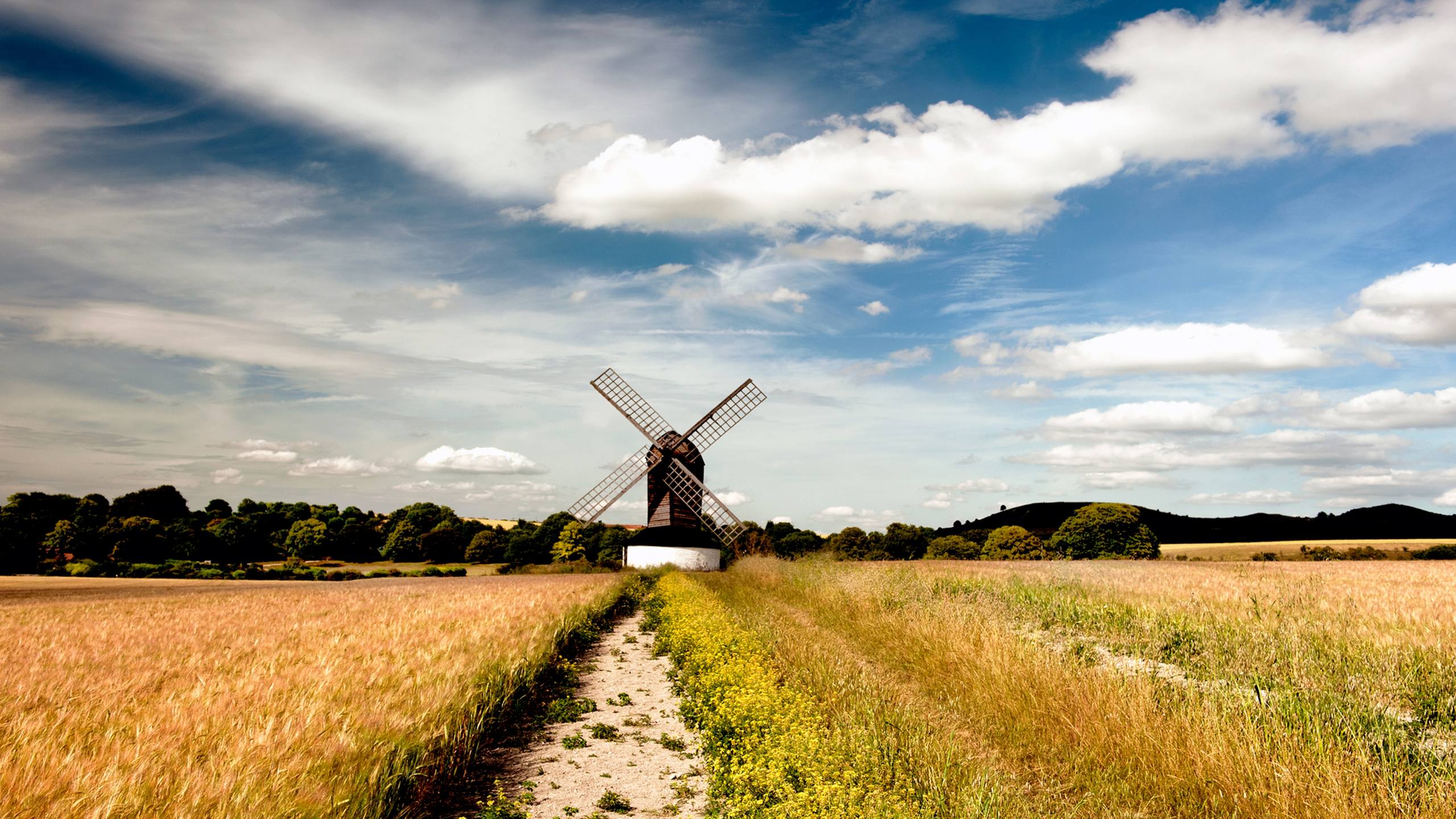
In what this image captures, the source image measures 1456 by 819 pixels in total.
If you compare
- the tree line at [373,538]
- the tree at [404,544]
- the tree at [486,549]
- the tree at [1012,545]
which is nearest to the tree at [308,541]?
the tree line at [373,538]

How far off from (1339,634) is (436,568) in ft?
168

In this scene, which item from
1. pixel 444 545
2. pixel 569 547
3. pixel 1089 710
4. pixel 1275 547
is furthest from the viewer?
pixel 444 545

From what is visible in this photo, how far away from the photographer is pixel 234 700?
6418mm

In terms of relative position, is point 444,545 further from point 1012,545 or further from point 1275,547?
point 1275,547

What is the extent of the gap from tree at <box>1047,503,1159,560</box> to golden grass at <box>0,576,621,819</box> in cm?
4546

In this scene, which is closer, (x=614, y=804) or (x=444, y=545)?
(x=614, y=804)

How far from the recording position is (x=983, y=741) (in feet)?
24.9

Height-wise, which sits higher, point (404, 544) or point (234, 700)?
point (234, 700)

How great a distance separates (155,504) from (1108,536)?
85.8 metres

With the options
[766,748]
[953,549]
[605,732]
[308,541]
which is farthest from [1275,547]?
[308,541]

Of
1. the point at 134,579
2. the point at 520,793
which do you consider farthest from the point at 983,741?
the point at 134,579

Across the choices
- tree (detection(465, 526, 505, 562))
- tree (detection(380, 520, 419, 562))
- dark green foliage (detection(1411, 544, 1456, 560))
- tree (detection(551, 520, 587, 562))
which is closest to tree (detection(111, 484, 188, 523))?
tree (detection(380, 520, 419, 562))

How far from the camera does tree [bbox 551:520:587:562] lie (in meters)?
59.6

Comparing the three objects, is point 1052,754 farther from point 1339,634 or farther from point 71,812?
point 71,812
